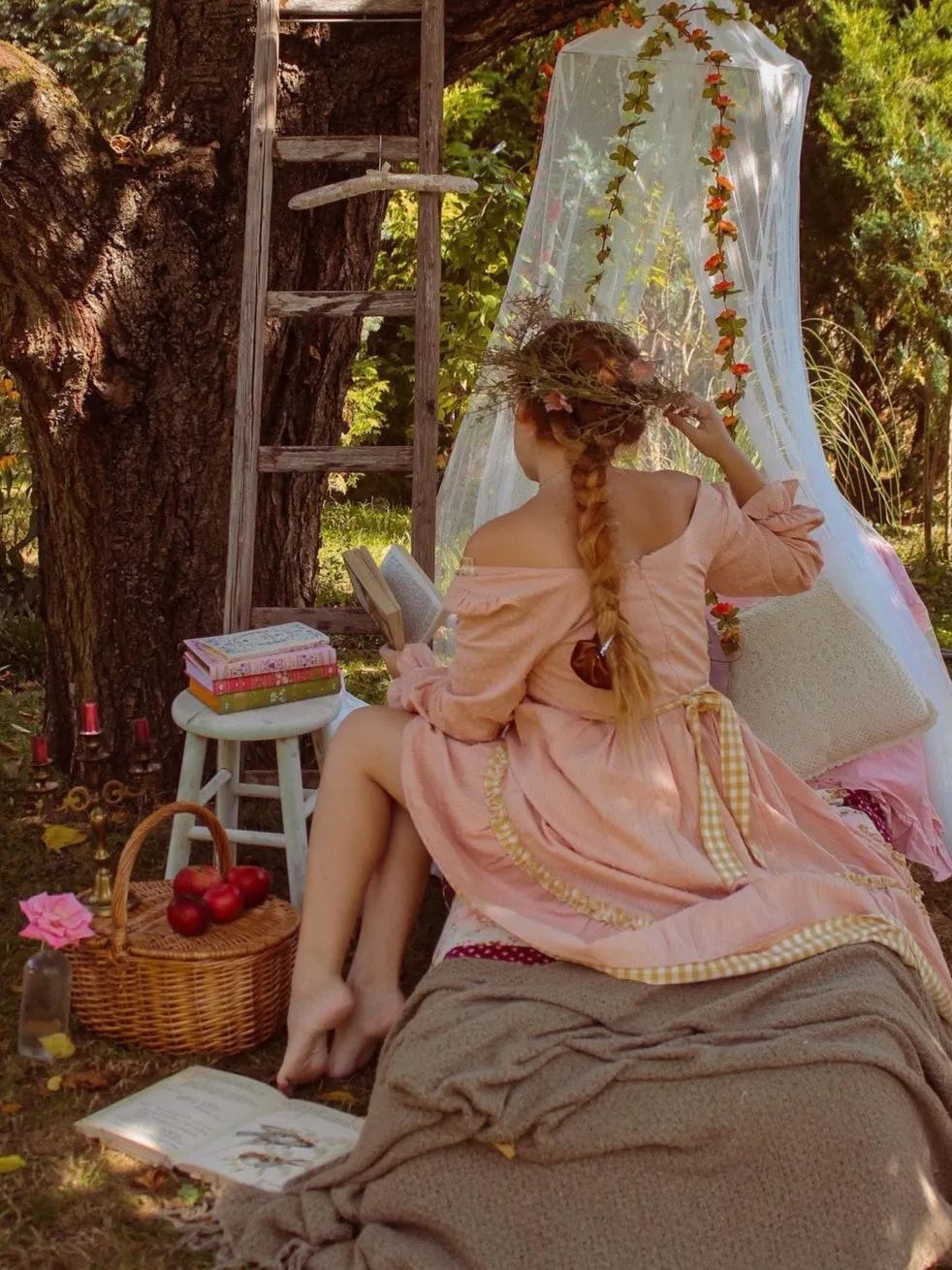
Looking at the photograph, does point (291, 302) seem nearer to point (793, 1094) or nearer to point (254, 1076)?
point (254, 1076)

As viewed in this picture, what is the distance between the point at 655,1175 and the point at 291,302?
2.35m

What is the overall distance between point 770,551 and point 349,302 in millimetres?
1311

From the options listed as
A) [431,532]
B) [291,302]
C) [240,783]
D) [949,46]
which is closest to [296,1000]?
[240,783]

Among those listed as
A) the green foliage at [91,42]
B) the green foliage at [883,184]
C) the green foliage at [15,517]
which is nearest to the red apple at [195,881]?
the green foliage at [15,517]

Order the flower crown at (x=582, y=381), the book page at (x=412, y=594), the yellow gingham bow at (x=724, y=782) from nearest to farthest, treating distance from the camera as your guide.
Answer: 1. the yellow gingham bow at (x=724, y=782)
2. the flower crown at (x=582, y=381)
3. the book page at (x=412, y=594)

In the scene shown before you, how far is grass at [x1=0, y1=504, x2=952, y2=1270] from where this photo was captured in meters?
2.27

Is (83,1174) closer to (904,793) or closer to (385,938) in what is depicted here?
(385,938)

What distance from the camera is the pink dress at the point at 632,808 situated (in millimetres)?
2354

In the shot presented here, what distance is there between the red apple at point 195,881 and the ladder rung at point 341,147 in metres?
1.81

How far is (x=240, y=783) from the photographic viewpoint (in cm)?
359

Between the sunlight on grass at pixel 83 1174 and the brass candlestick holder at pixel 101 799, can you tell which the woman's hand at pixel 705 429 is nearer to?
the brass candlestick holder at pixel 101 799

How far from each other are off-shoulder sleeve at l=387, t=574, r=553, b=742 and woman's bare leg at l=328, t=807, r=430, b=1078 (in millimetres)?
248

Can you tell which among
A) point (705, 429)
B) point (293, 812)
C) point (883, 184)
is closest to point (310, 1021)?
point (293, 812)

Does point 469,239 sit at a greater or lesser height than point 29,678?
greater
